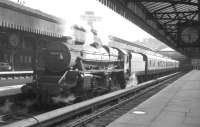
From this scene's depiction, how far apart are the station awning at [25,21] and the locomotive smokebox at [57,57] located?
6.99 metres

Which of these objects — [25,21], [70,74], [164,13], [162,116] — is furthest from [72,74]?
[25,21]

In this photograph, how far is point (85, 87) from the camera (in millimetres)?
12867

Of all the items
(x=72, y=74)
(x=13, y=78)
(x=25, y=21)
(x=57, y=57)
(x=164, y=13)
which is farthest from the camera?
(x=25, y=21)

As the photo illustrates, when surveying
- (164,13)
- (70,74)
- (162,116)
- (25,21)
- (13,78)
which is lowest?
(162,116)

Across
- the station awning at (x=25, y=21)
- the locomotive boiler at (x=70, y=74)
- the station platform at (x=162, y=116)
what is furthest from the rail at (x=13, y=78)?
the station platform at (x=162, y=116)

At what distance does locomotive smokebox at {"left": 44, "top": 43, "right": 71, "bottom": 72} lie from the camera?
12758 mm

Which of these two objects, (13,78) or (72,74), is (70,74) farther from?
(13,78)

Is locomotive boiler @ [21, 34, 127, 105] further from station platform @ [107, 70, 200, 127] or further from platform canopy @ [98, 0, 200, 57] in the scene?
station platform @ [107, 70, 200, 127]

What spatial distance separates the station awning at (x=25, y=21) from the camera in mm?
19125

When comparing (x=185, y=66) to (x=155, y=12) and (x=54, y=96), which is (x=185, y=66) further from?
(x=54, y=96)

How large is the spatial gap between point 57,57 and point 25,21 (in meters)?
8.83

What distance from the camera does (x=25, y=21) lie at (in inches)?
816

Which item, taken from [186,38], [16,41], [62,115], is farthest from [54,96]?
[16,41]

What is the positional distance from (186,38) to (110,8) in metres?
3.74
